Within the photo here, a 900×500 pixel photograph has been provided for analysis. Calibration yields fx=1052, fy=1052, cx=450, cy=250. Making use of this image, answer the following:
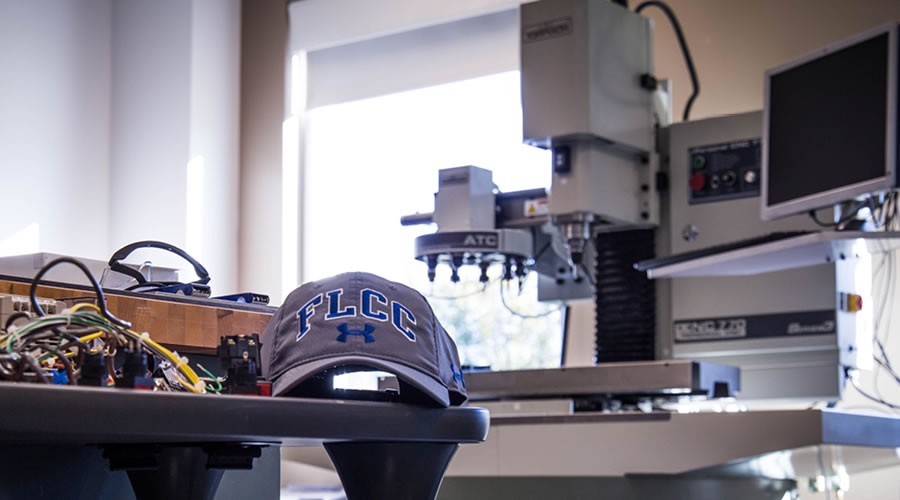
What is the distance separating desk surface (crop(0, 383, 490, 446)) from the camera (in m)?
0.59

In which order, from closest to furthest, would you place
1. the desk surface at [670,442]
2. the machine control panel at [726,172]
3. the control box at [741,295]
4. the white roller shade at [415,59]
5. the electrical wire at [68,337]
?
1. the electrical wire at [68,337]
2. the desk surface at [670,442]
3. the control box at [741,295]
4. the machine control panel at [726,172]
5. the white roller shade at [415,59]

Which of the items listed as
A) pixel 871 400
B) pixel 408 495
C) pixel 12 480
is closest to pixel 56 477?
pixel 12 480

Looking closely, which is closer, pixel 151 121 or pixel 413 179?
pixel 413 179

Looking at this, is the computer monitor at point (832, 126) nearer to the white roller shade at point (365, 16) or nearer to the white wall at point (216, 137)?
the white roller shade at point (365, 16)

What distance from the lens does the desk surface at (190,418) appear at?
586 millimetres

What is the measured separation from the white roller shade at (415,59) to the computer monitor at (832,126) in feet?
5.94

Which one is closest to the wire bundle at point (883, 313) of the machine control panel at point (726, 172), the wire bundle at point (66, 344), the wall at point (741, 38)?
the wall at point (741, 38)

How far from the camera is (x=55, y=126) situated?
14.1ft

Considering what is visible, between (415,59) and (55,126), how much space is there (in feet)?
4.90

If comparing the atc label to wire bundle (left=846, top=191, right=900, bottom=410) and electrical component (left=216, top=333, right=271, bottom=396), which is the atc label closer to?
wire bundle (left=846, top=191, right=900, bottom=410)

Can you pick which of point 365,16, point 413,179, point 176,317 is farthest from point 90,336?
point 365,16

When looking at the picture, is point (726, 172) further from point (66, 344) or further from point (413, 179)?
point (413, 179)

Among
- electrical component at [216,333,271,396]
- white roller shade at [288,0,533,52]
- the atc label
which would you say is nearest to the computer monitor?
the atc label

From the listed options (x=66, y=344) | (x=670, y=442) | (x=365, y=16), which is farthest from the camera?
(x=365, y=16)
